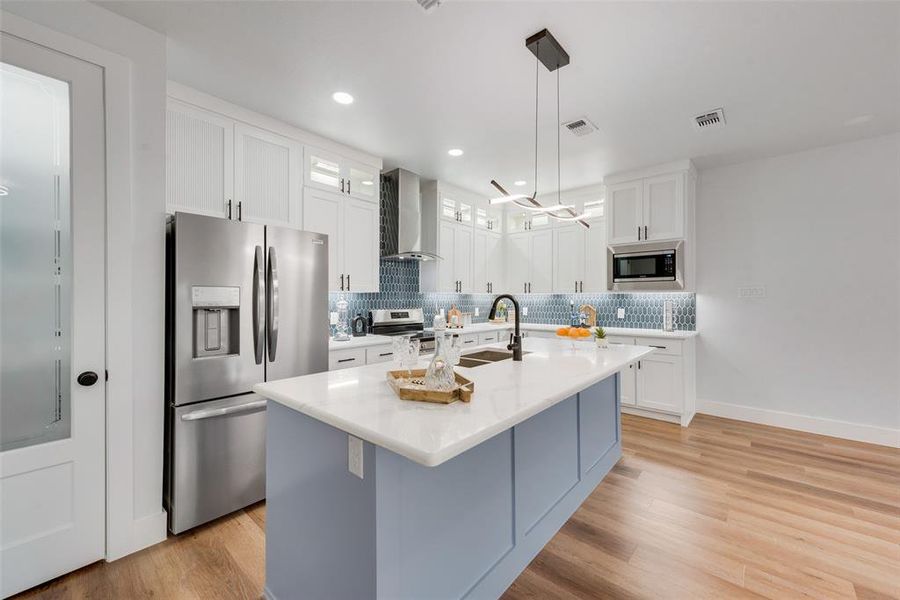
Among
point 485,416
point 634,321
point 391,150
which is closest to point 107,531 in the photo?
point 485,416

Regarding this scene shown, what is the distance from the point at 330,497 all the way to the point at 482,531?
2.25ft

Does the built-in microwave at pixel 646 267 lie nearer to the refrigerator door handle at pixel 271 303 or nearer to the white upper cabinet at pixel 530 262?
the white upper cabinet at pixel 530 262

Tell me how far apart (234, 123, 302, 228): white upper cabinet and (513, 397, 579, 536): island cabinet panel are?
8.30 feet

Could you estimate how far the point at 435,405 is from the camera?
1308mm

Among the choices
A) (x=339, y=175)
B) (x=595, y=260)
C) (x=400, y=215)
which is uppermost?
(x=339, y=175)

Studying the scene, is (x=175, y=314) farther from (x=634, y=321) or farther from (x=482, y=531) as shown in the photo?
(x=634, y=321)

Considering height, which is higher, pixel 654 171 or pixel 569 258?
pixel 654 171

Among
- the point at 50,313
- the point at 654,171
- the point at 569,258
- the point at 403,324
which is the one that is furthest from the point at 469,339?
the point at 50,313

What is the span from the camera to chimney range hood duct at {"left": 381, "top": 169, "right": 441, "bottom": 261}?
4.18m

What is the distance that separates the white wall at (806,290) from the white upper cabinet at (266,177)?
4.40 metres

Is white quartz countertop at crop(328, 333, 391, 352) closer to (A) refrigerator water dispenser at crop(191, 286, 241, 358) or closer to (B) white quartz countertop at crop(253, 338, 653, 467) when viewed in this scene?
(A) refrigerator water dispenser at crop(191, 286, 241, 358)

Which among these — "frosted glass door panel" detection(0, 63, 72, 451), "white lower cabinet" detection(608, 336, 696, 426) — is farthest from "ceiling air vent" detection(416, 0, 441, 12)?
"white lower cabinet" detection(608, 336, 696, 426)

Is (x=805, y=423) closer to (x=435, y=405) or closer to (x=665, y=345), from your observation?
(x=665, y=345)

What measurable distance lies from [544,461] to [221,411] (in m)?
1.91
